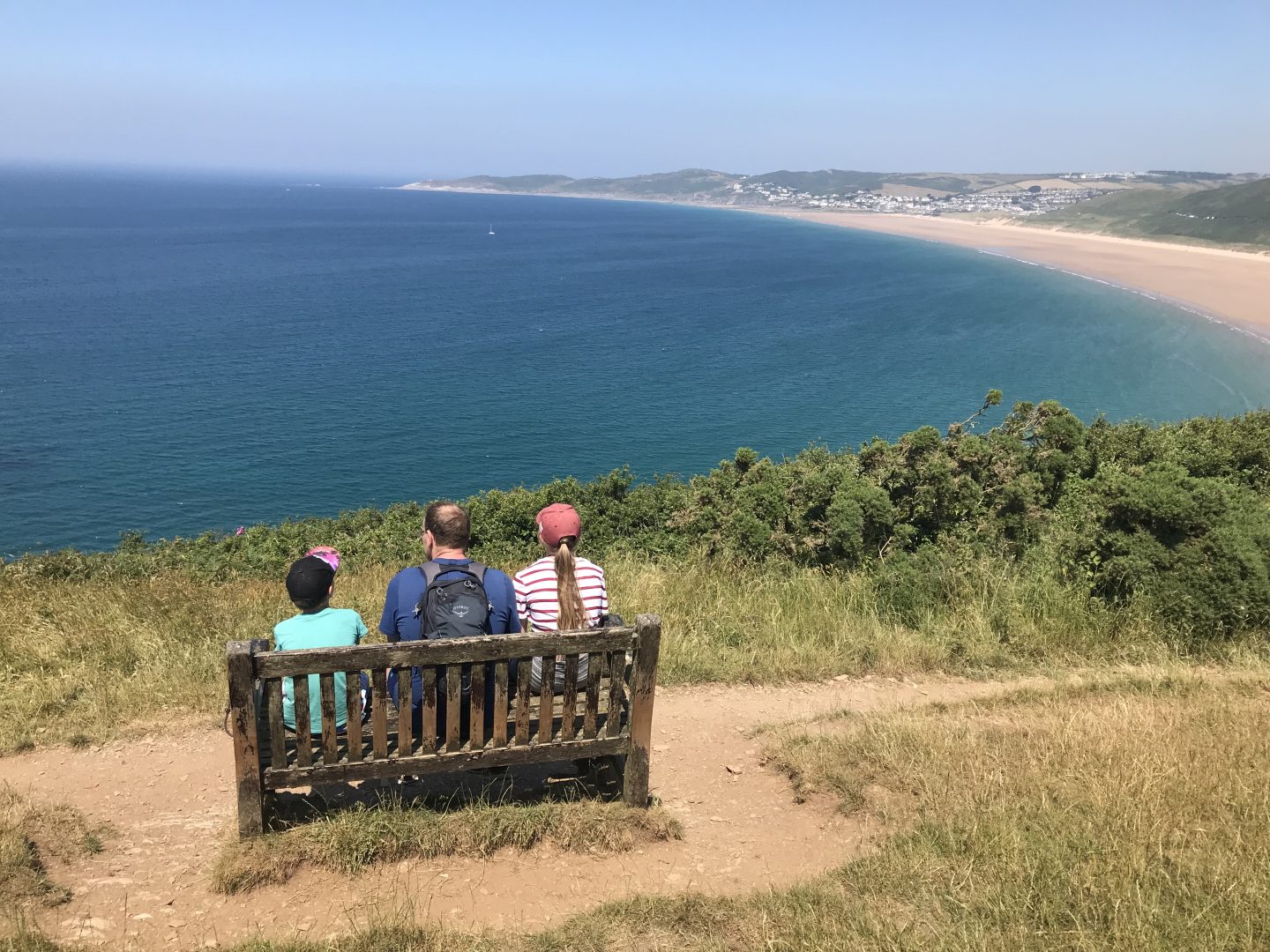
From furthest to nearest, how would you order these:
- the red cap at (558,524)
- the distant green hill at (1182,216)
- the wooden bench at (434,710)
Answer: the distant green hill at (1182,216), the red cap at (558,524), the wooden bench at (434,710)

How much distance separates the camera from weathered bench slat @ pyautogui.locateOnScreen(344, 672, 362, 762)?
152 inches

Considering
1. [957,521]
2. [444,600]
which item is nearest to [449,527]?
[444,600]

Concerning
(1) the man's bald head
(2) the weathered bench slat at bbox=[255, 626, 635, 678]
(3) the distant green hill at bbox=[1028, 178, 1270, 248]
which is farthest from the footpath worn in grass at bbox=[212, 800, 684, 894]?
(3) the distant green hill at bbox=[1028, 178, 1270, 248]

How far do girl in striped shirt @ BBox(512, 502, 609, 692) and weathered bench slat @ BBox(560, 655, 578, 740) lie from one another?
0.38ft

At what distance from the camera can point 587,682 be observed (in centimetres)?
426

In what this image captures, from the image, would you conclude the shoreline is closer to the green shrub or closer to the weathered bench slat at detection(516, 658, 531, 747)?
the green shrub

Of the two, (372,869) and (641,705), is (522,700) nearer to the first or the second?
(641,705)

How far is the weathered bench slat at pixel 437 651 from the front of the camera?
146 inches

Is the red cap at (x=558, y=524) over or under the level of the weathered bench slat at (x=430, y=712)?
over

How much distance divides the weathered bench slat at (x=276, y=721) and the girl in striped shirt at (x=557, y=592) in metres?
1.17

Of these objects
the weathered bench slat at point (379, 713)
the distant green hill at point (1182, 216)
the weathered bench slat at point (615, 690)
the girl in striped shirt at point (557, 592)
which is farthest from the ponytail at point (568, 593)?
the distant green hill at point (1182, 216)

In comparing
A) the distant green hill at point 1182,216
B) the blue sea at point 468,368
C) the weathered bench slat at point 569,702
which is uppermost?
the distant green hill at point 1182,216

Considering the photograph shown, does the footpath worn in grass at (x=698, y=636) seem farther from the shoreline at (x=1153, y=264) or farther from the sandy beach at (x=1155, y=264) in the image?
the sandy beach at (x=1155, y=264)

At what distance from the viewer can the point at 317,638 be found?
4.17 meters
